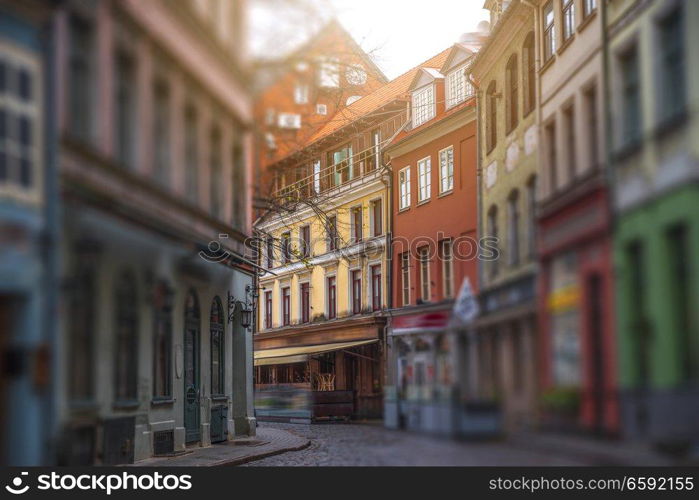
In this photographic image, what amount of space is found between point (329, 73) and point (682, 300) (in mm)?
2611

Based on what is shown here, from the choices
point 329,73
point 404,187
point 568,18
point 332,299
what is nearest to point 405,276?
point 404,187

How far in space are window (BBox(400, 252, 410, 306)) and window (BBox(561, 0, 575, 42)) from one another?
1342 millimetres

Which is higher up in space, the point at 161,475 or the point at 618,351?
the point at 618,351

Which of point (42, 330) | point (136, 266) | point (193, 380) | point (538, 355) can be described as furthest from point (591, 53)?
point (193, 380)

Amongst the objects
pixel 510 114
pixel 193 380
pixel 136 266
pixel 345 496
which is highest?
pixel 510 114

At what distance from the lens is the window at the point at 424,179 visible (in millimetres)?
5449

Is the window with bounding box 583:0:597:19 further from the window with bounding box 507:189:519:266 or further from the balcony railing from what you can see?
the balcony railing

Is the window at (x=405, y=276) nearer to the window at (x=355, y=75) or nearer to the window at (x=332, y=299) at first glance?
the window at (x=355, y=75)

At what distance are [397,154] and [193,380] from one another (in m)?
1.82

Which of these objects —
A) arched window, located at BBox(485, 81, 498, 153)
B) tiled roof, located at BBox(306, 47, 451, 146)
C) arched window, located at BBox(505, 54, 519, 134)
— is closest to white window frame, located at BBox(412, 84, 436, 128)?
tiled roof, located at BBox(306, 47, 451, 146)

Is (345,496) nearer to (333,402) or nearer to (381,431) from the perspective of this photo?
(381,431)

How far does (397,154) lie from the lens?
623cm

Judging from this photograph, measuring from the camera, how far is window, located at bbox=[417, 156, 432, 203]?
17.9ft

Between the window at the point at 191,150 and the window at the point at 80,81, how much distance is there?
1.59 ft
